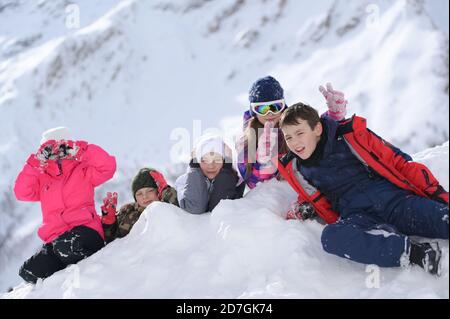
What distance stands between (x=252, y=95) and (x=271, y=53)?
24974mm

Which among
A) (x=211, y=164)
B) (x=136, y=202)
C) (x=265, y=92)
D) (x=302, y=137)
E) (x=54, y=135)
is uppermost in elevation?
(x=265, y=92)

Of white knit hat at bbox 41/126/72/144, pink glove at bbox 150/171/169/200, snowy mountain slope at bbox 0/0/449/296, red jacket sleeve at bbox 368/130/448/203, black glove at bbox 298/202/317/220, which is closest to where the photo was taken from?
red jacket sleeve at bbox 368/130/448/203

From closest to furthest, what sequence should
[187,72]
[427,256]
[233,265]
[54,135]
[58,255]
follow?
[427,256] < [233,265] < [58,255] < [54,135] < [187,72]

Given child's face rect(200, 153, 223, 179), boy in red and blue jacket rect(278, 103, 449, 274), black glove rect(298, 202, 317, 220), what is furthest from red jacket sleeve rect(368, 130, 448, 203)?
child's face rect(200, 153, 223, 179)

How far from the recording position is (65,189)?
159 inches

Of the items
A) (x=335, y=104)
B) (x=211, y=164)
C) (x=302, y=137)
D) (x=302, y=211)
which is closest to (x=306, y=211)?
(x=302, y=211)

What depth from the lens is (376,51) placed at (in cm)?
2430

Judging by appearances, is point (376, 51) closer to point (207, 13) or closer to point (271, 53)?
point (271, 53)

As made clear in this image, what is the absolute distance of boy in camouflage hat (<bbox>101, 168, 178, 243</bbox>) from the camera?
14.1ft

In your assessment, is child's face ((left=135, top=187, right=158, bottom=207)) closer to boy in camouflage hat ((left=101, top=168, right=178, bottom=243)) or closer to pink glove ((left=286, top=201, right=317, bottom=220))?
boy in camouflage hat ((left=101, top=168, right=178, bottom=243))

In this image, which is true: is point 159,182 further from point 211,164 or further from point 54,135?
point 54,135

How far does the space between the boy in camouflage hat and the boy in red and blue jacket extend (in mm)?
1479

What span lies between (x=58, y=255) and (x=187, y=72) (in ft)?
86.7

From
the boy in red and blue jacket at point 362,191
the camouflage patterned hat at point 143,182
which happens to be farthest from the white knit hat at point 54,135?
the boy in red and blue jacket at point 362,191
